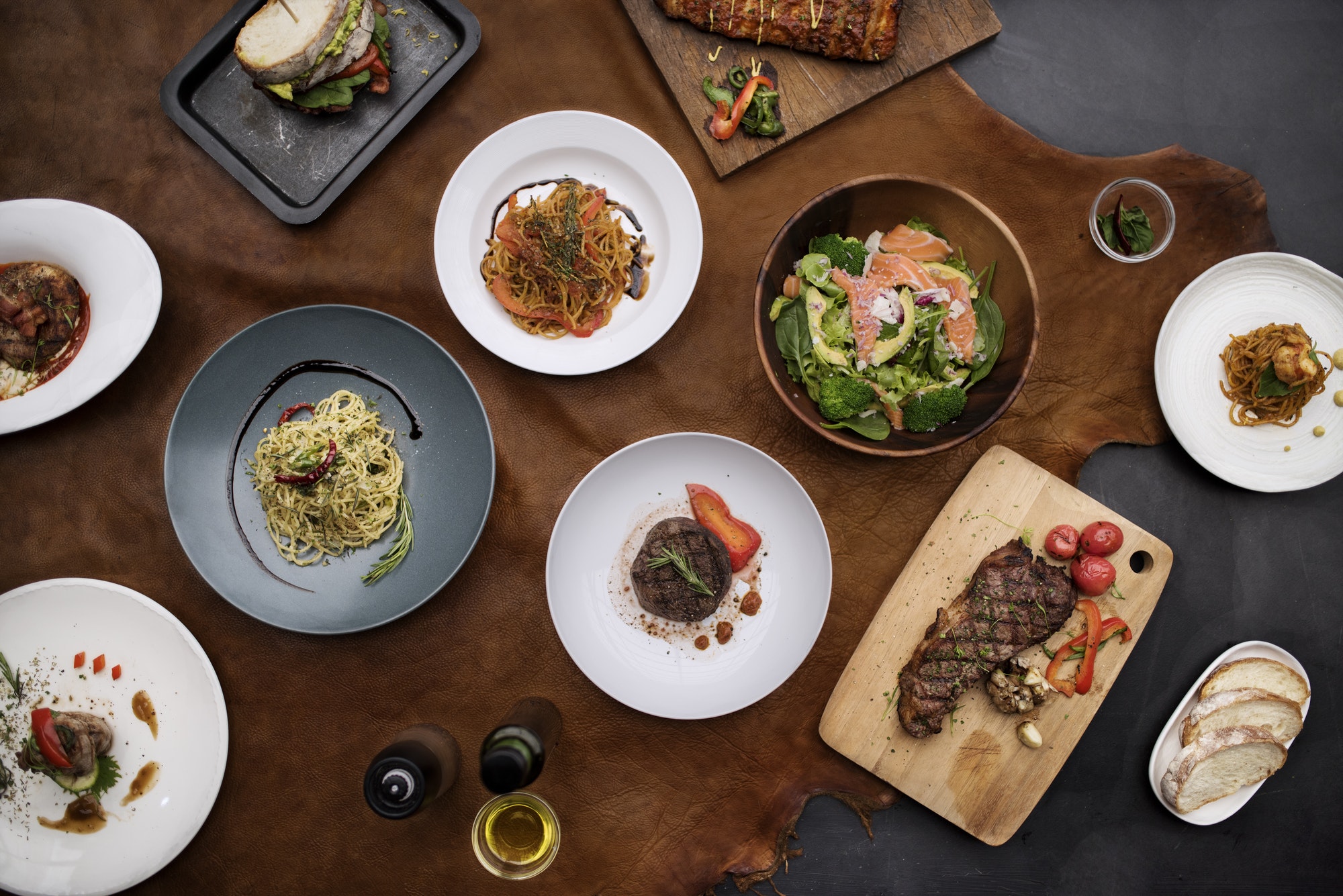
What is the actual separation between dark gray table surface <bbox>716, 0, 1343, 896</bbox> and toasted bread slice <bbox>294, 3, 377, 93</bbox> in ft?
11.1

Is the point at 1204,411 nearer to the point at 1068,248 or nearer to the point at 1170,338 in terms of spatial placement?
the point at 1170,338

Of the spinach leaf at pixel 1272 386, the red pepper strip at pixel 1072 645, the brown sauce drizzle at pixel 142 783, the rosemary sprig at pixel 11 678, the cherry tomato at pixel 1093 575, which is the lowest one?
the red pepper strip at pixel 1072 645

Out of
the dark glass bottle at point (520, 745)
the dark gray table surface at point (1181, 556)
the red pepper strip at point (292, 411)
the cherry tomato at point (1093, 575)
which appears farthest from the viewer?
the dark gray table surface at point (1181, 556)

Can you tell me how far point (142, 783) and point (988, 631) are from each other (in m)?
4.65

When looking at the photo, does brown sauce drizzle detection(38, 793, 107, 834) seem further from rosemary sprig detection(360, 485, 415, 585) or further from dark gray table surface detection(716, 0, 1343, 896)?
dark gray table surface detection(716, 0, 1343, 896)

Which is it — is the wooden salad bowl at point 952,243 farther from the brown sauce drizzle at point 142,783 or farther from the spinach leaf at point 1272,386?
the brown sauce drizzle at point 142,783

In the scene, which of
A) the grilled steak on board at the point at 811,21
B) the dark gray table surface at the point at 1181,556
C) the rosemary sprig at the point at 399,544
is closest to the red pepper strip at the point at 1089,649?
the dark gray table surface at the point at 1181,556

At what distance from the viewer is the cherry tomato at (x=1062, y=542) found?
392cm

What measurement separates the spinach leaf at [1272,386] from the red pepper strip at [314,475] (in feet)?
16.5

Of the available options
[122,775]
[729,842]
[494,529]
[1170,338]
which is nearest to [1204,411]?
[1170,338]

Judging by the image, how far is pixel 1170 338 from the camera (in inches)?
161

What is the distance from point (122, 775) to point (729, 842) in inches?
133

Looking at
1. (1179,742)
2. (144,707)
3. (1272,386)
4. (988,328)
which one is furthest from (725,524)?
(144,707)

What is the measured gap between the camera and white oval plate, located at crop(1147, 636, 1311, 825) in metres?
4.16
